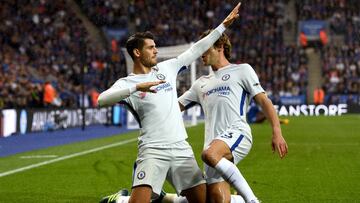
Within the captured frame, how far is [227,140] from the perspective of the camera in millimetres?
7301

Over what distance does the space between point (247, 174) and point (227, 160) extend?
5.13m

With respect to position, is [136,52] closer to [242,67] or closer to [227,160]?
[242,67]

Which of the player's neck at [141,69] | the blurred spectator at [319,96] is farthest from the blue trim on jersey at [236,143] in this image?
the blurred spectator at [319,96]

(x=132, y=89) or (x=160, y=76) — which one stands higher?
(x=160, y=76)

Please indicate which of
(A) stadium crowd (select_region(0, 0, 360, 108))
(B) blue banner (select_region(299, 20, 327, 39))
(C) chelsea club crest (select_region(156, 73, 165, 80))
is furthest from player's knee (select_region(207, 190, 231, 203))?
(B) blue banner (select_region(299, 20, 327, 39))

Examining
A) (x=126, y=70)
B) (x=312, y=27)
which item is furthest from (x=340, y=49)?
(x=126, y=70)

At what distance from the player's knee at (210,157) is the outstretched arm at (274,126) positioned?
0.55 metres

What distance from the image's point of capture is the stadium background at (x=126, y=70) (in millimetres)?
22938

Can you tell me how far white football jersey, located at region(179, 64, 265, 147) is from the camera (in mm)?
7477

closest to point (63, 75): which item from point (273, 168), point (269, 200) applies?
point (273, 168)

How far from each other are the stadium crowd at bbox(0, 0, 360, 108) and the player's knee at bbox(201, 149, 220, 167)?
25.3m

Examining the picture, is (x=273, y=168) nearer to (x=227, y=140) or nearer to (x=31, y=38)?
(x=227, y=140)

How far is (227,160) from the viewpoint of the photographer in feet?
23.3

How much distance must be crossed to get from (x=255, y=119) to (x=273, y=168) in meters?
18.1
